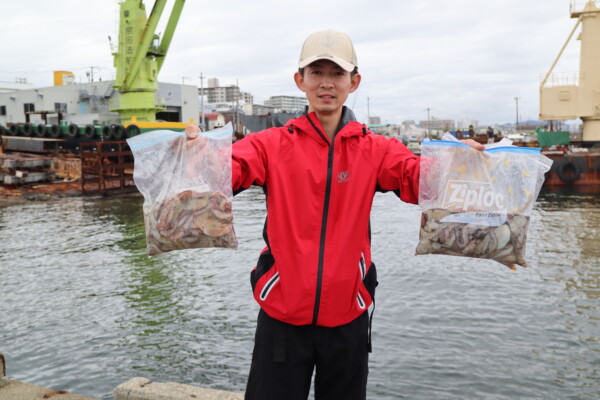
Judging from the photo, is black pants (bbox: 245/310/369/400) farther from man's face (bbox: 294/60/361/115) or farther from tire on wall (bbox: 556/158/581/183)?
tire on wall (bbox: 556/158/581/183)

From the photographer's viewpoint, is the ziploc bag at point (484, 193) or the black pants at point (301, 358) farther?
the ziploc bag at point (484, 193)

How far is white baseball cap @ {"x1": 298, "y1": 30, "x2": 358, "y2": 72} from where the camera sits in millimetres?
2283

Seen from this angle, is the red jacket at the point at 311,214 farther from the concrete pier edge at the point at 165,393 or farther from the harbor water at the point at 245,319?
the harbor water at the point at 245,319

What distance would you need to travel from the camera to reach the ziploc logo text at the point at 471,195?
8.14 ft

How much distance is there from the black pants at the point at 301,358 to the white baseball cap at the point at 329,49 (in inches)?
44.1

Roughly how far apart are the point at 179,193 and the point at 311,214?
61 cm

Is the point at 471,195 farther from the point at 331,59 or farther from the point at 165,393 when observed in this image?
the point at 165,393

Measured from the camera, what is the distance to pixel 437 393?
5.39m

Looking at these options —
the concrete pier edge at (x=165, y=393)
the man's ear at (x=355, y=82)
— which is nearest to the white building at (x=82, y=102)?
the concrete pier edge at (x=165, y=393)

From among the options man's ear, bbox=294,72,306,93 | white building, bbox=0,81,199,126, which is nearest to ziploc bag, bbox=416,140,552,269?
man's ear, bbox=294,72,306,93

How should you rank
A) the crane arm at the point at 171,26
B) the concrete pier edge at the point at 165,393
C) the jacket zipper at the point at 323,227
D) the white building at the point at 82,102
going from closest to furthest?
1. the jacket zipper at the point at 323,227
2. the concrete pier edge at the point at 165,393
3. the crane arm at the point at 171,26
4. the white building at the point at 82,102

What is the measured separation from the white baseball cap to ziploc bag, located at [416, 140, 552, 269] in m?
0.54

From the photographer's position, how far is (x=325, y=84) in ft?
7.72

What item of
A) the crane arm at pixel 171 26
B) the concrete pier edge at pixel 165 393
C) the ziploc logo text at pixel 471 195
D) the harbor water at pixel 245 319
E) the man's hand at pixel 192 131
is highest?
the crane arm at pixel 171 26
